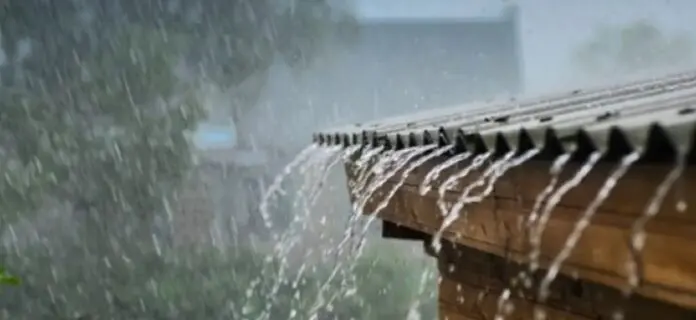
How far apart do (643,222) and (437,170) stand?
2.62 ft

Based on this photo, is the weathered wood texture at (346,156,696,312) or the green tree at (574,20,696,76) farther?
the green tree at (574,20,696,76)

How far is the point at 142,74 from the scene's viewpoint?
7559 mm

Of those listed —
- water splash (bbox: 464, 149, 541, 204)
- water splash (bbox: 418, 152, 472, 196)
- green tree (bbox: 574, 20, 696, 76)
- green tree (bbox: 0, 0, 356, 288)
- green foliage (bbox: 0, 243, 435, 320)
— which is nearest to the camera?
water splash (bbox: 464, 149, 541, 204)

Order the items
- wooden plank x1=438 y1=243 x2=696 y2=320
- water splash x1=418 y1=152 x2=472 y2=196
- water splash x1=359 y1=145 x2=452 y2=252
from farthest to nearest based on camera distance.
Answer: water splash x1=359 y1=145 x2=452 y2=252 < water splash x1=418 y1=152 x2=472 y2=196 < wooden plank x1=438 y1=243 x2=696 y2=320

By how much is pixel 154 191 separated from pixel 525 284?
604 centimetres

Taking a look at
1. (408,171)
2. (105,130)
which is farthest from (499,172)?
(105,130)

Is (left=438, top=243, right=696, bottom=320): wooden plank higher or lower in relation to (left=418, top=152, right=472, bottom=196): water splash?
lower

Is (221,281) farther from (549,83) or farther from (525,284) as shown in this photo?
(525,284)

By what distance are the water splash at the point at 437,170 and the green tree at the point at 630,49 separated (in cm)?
655

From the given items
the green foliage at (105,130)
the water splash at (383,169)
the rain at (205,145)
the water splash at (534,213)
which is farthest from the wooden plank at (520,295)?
the green foliage at (105,130)

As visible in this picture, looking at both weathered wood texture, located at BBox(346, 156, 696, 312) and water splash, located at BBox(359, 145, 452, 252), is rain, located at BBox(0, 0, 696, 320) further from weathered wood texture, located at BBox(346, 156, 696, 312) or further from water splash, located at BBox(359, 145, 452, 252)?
weathered wood texture, located at BBox(346, 156, 696, 312)

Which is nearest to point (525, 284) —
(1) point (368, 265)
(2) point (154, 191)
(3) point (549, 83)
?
(1) point (368, 265)

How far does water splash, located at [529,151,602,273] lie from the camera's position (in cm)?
116

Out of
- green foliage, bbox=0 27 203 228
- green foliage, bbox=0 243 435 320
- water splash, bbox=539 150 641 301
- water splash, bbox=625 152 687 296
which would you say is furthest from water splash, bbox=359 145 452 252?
green foliage, bbox=0 27 203 228
